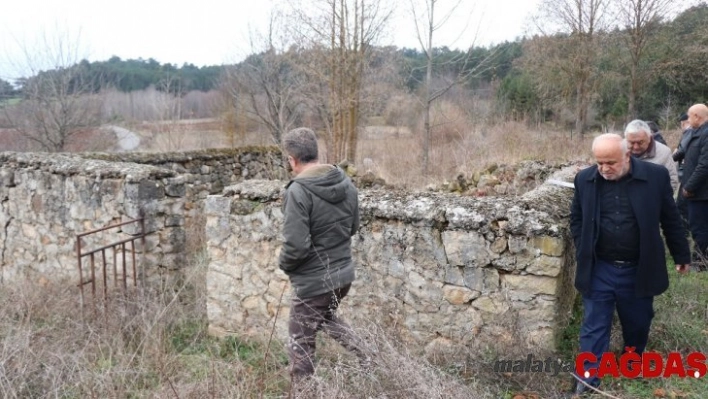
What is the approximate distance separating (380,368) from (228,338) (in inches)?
85.7

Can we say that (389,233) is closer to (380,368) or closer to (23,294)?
(380,368)

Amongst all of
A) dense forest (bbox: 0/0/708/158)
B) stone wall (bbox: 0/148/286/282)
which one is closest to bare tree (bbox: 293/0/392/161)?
dense forest (bbox: 0/0/708/158)

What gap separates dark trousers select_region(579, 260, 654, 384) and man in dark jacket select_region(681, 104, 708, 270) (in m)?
2.31

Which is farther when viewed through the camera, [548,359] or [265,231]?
[265,231]

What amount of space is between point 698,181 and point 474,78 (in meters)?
13.5

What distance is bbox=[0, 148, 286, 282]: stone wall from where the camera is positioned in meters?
5.66

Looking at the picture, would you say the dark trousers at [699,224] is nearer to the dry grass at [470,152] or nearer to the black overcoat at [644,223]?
the black overcoat at [644,223]

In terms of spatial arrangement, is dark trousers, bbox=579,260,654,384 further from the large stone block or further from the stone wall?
the stone wall

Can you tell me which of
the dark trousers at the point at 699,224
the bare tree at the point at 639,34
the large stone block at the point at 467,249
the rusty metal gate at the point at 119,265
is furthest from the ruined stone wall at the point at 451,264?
the bare tree at the point at 639,34

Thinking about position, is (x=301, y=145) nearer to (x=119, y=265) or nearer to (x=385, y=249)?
(x=385, y=249)

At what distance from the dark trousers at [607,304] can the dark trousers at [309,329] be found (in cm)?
145

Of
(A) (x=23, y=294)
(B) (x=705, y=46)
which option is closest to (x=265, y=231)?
(A) (x=23, y=294)

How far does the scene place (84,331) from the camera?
14.4ft

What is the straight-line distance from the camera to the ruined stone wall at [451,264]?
132 inches
